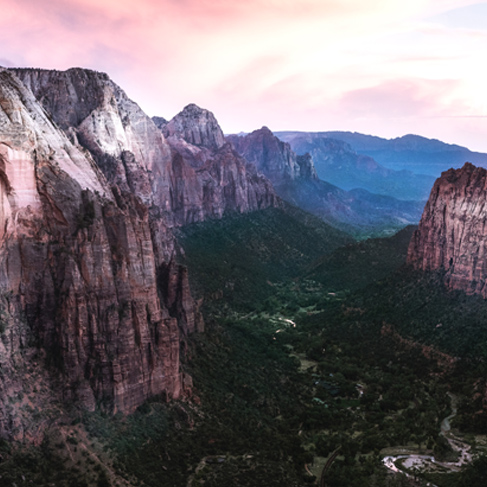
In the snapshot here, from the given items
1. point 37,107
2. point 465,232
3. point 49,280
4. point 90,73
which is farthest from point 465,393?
point 90,73

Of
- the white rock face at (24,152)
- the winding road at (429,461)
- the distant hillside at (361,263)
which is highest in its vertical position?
the white rock face at (24,152)

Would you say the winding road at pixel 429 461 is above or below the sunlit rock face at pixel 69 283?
below

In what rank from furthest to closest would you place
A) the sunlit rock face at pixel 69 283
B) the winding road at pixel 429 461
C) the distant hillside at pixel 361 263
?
the distant hillside at pixel 361 263 → the winding road at pixel 429 461 → the sunlit rock face at pixel 69 283

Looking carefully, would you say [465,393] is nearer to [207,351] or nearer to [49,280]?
[207,351]

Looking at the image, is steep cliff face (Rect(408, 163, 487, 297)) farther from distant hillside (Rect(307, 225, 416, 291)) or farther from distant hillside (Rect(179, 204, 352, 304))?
distant hillside (Rect(179, 204, 352, 304))

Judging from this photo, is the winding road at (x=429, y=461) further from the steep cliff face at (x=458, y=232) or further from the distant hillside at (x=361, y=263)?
the distant hillside at (x=361, y=263)

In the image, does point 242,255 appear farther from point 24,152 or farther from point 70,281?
point 24,152

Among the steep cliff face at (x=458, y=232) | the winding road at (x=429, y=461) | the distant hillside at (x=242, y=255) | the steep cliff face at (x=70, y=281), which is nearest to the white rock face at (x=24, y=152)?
the steep cliff face at (x=70, y=281)

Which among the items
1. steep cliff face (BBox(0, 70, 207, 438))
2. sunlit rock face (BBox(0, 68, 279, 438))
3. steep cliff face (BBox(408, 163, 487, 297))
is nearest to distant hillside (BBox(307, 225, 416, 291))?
steep cliff face (BBox(408, 163, 487, 297))

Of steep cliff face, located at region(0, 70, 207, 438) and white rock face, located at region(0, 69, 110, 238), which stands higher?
white rock face, located at region(0, 69, 110, 238)
